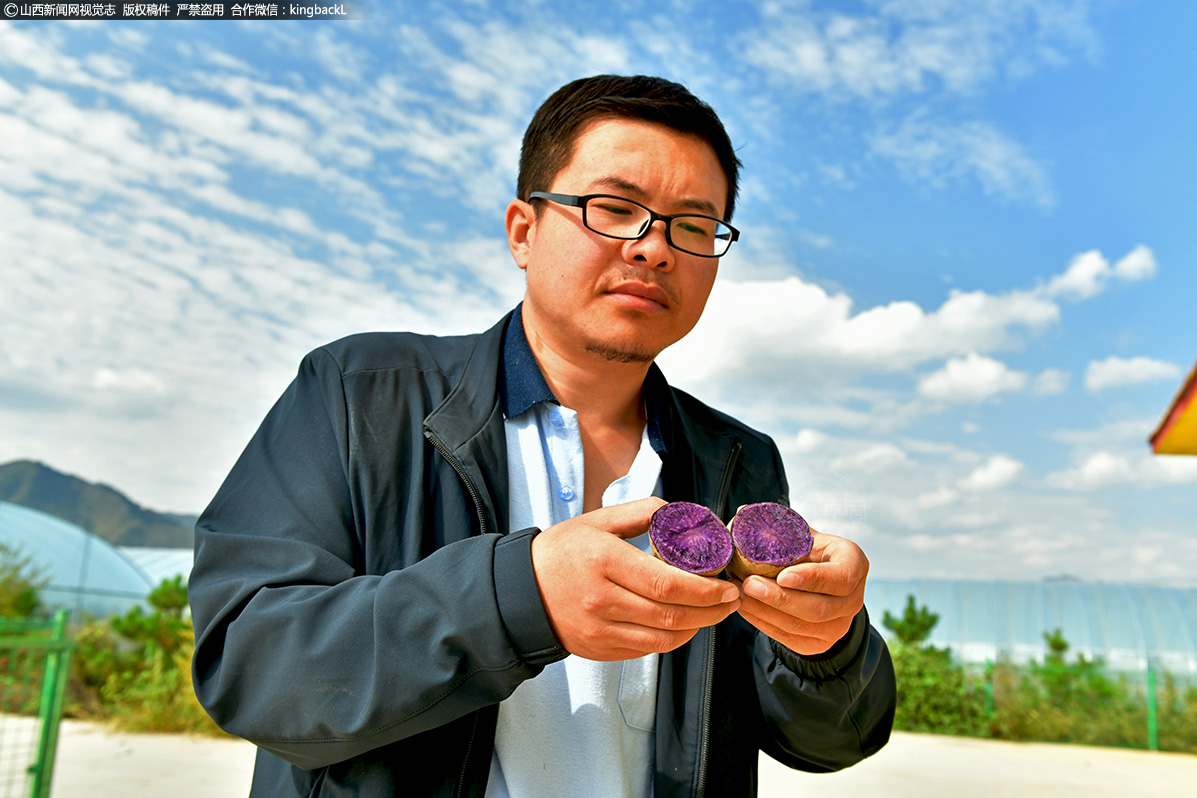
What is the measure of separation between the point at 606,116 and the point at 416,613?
106 centimetres

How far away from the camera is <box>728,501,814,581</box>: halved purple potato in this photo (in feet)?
4.32

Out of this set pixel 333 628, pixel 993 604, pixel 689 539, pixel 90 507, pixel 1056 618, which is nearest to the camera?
pixel 333 628

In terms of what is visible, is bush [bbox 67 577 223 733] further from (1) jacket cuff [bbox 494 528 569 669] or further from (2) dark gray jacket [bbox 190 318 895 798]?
(1) jacket cuff [bbox 494 528 569 669]

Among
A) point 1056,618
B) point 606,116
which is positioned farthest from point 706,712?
point 1056,618

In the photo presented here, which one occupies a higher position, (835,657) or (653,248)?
(653,248)

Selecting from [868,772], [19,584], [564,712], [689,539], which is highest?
[19,584]

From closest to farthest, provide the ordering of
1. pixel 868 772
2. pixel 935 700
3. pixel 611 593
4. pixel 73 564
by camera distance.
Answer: pixel 611 593 → pixel 868 772 → pixel 935 700 → pixel 73 564

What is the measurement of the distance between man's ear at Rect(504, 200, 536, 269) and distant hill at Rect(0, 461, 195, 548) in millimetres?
20349

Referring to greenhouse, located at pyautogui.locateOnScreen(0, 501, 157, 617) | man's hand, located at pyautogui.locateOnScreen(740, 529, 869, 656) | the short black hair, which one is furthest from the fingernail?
greenhouse, located at pyautogui.locateOnScreen(0, 501, 157, 617)

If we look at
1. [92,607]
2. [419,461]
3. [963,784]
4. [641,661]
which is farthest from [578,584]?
[92,607]

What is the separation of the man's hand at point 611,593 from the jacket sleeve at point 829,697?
0.52 meters

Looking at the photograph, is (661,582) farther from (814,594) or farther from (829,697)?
(829,697)

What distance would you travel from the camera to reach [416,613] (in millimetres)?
1169

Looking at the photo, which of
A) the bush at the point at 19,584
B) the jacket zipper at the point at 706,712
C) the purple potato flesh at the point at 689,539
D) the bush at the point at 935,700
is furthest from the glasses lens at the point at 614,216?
the bush at the point at 19,584
